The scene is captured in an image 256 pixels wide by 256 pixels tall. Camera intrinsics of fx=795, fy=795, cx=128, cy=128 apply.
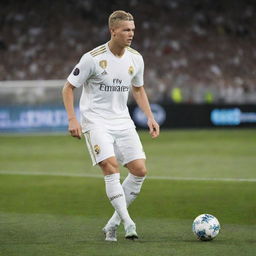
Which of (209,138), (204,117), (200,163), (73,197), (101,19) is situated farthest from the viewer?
(101,19)

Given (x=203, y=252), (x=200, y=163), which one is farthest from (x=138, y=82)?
(x=200, y=163)

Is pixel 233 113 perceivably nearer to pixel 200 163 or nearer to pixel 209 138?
pixel 209 138

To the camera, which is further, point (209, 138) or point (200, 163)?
point (209, 138)

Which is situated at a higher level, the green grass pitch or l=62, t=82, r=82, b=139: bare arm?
l=62, t=82, r=82, b=139: bare arm

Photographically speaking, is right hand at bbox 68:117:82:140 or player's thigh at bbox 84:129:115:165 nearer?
right hand at bbox 68:117:82:140

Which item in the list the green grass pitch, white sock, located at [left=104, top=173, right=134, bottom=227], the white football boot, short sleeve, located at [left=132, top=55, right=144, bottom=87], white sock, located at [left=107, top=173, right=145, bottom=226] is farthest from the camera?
short sleeve, located at [left=132, top=55, right=144, bottom=87]

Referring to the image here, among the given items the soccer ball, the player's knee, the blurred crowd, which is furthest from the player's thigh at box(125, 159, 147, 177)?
the blurred crowd

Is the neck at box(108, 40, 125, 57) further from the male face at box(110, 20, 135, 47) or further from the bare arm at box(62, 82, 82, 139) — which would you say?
the bare arm at box(62, 82, 82, 139)

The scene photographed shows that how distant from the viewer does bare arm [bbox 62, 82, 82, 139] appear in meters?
7.27

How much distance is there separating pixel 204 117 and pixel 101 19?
8126 mm

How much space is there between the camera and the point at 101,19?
1286 inches

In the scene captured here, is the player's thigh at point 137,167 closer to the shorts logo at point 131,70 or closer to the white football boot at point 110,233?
the white football boot at point 110,233

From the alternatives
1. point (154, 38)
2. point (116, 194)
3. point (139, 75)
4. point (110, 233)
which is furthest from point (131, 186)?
point (154, 38)

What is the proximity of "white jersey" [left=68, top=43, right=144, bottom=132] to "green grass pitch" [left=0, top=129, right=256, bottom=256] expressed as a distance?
3.73 feet
